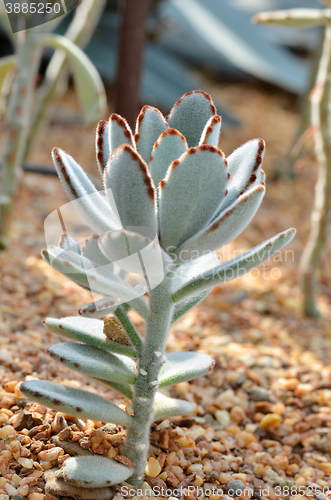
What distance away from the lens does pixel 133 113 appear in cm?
205

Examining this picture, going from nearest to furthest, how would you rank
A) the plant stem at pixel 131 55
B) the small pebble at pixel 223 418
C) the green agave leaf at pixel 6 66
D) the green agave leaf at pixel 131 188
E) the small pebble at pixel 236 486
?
the green agave leaf at pixel 131 188, the small pebble at pixel 236 486, the small pebble at pixel 223 418, the green agave leaf at pixel 6 66, the plant stem at pixel 131 55

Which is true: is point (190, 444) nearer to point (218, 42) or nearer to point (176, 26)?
point (218, 42)

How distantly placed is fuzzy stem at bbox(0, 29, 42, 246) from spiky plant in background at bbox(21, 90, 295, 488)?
802 mm

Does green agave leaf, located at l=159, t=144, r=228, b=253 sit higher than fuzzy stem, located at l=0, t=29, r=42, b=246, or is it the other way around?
fuzzy stem, located at l=0, t=29, r=42, b=246

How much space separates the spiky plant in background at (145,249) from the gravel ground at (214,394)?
86mm

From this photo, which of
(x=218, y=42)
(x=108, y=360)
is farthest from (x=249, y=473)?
(x=218, y=42)

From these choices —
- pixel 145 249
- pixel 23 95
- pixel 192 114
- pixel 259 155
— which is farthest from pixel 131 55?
pixel 145 249

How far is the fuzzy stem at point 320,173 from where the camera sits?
1.46 m

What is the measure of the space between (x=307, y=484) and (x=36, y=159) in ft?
6.05

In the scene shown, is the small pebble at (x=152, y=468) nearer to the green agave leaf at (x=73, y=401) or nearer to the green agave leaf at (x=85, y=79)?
the green agave leaf at (x=73, y=401)

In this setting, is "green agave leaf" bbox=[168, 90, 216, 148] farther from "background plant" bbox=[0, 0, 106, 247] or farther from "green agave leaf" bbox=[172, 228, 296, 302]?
"background plant" bbox=[0, 0, 106, 247]

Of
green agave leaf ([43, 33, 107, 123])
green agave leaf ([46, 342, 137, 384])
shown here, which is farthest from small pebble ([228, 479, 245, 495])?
green agave leaf ([43, 33, 107, 123])

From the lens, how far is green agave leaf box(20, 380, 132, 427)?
0.67m

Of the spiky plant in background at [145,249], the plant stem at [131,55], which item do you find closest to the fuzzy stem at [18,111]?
the plant stem at [131,55]
